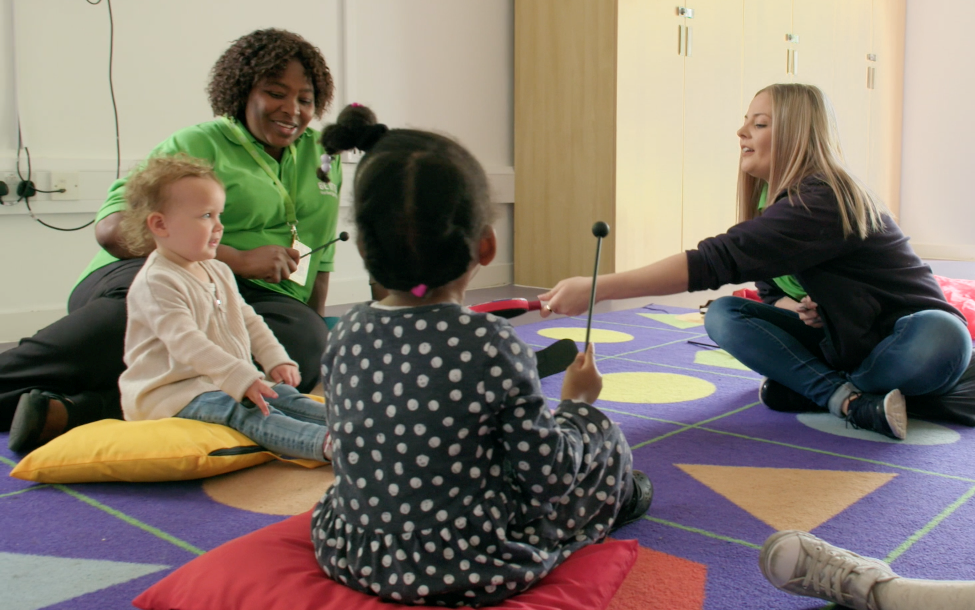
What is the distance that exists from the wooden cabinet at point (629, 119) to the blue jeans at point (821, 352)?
191 centimetres

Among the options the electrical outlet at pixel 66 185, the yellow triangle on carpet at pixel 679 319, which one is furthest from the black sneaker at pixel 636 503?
the electrical outlet at pixel 66 185

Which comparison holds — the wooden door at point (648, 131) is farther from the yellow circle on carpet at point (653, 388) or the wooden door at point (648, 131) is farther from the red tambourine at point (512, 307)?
the red tambourine at point (512, 307)

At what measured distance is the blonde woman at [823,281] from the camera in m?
1.47

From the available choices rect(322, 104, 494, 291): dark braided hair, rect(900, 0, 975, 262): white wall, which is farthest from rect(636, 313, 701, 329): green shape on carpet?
→ rect(900, 0, 975, 262): white wall

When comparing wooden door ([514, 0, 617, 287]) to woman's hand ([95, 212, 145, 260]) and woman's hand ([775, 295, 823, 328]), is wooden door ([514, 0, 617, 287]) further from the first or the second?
woman's hand ([95, 212, 145, 260])

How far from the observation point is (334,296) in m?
3.35

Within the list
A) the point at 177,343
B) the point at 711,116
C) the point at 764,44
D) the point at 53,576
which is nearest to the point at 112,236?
the point at 177,343

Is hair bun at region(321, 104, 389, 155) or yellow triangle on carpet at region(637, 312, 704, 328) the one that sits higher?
hair bun at region(321, 104, 389, 155)

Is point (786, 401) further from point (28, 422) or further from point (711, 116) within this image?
point (711, 116)

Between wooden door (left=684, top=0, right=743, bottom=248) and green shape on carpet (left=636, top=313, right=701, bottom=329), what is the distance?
1052mm

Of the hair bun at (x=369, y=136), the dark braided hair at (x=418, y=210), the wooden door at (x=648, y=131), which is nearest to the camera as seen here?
Result: the dark braided hair at (x=418, y=210)

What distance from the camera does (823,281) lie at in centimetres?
156

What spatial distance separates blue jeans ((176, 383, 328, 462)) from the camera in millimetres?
1331

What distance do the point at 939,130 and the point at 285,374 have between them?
17.9 feet
